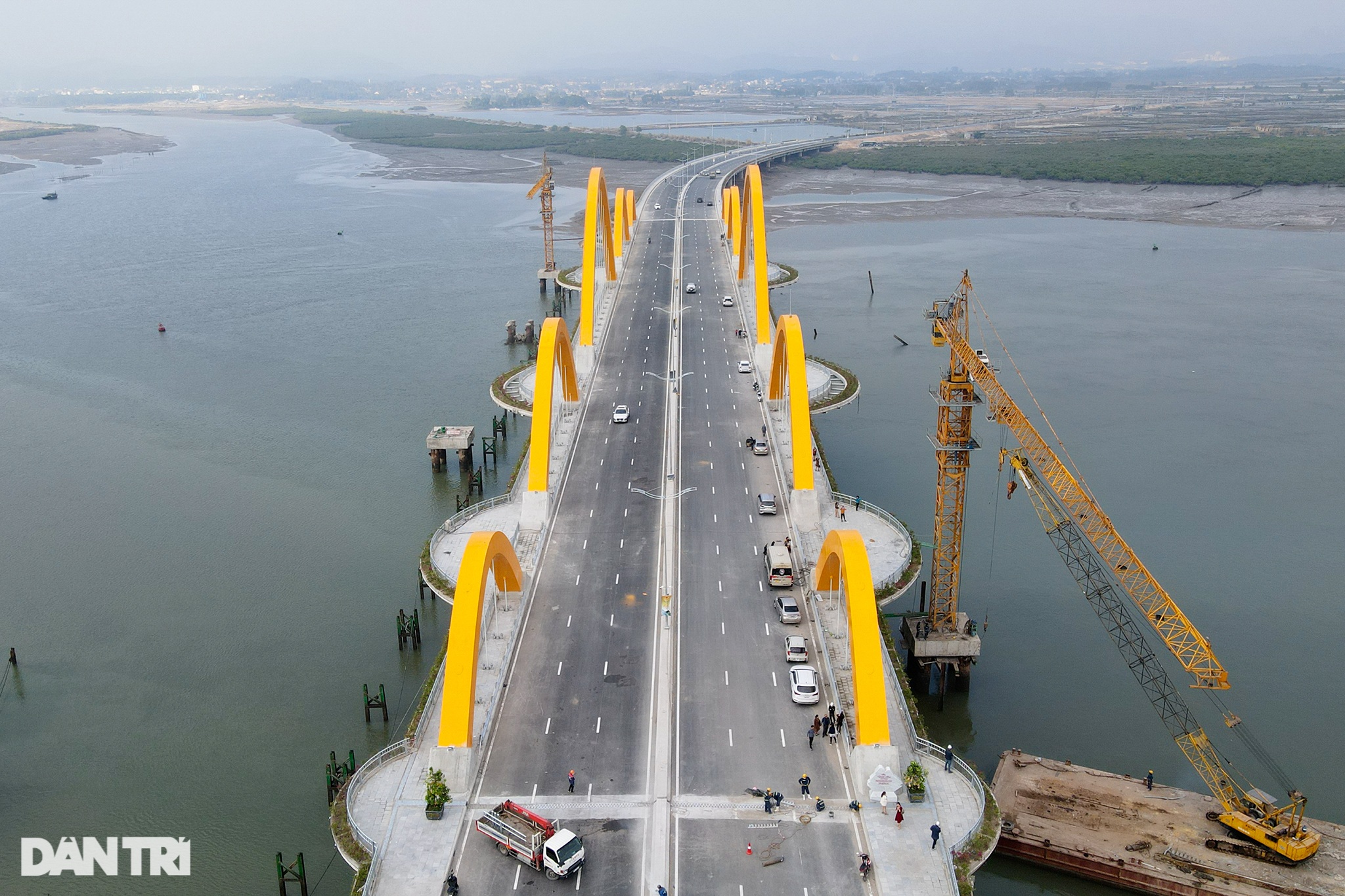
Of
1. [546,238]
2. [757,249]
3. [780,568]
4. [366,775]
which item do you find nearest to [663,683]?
[780,568]

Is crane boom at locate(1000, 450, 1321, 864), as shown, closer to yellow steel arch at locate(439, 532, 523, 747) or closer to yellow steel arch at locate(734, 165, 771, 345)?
yellow steel arch at locate(439, 532, 523, 747)

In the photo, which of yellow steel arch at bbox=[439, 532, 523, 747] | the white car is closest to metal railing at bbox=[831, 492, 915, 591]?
the white car

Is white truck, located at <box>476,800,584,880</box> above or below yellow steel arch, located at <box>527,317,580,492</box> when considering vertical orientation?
below

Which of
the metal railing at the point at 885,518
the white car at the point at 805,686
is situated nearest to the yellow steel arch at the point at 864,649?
the white car at the point at 805,686

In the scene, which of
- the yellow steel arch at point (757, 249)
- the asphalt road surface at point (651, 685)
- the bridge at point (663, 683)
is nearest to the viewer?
the asphalt road surface at point (651, 685)

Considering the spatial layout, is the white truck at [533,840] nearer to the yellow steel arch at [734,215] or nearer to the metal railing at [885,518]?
the metal railing at [885,518]

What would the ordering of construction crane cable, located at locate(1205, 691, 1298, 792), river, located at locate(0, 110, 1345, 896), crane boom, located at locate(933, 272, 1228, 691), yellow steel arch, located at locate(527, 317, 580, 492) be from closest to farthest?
construction crane cable, located at locate(1205, 691, 1298, 792) < crane boom, located at locate(933, 272, 1228, 691) < river, located at locate(0, 110, 1345, 896) < yellow steel arch, located at locate(527, 317, 580, 492)
